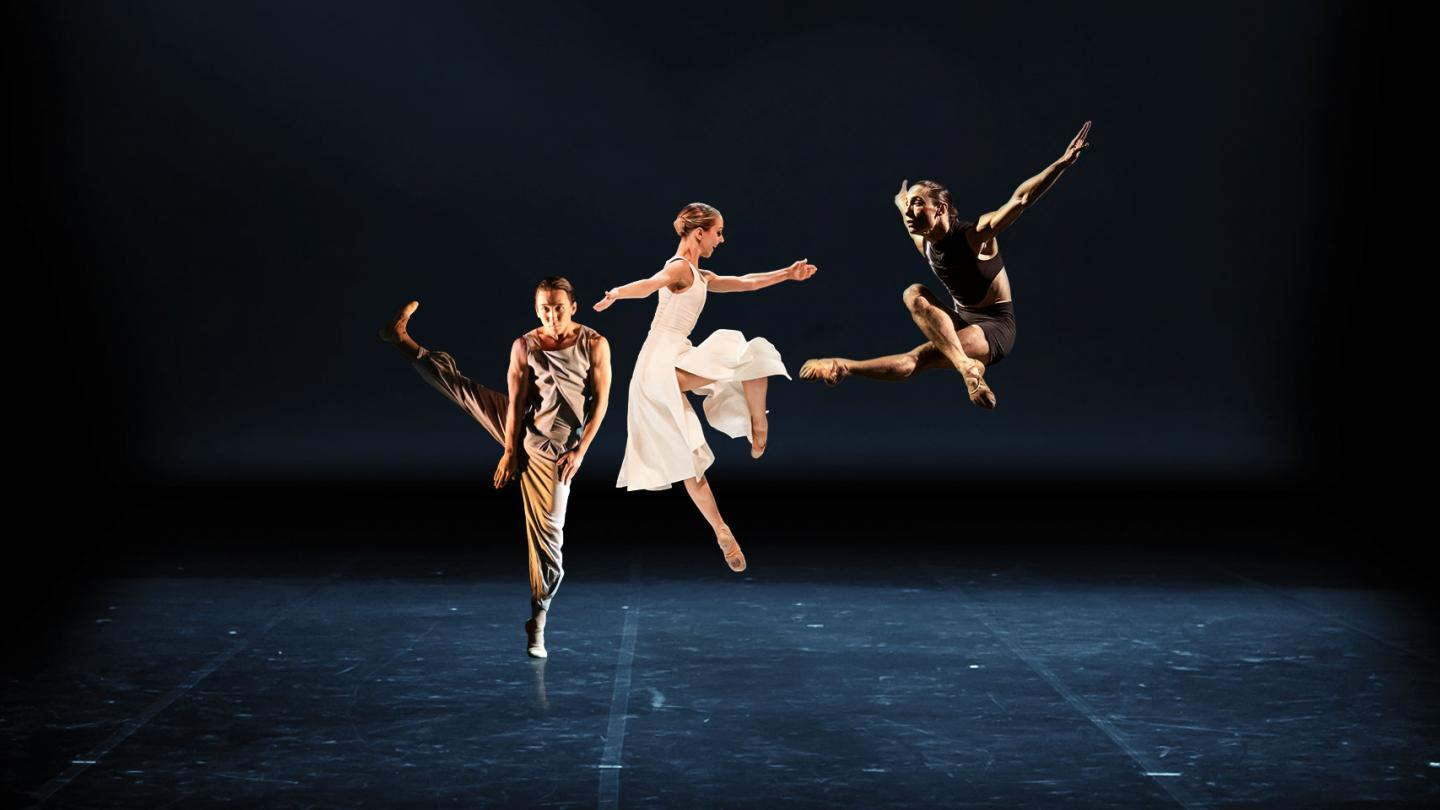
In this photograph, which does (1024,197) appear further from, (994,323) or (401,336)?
(401,336)

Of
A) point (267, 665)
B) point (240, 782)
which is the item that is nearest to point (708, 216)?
point (267, 665)

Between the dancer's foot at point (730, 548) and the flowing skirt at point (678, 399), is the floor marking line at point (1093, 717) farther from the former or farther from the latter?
the flowing skirt at point (678, 399)

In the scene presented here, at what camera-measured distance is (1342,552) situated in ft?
28.4

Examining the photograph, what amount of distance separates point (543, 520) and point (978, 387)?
5.30 feet

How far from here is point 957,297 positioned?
6.00 meters

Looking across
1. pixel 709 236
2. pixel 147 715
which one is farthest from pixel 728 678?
pixel 147 715

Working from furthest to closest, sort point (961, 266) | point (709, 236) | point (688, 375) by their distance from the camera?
1. point (688, 375)
2. point (709, 236)
3. point (961, 266)

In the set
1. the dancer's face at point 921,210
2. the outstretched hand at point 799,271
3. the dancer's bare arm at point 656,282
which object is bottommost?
the dancer's bare arm at point 656,282

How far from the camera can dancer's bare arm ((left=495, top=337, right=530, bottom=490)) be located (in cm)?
566

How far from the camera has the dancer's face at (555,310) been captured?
5590mm

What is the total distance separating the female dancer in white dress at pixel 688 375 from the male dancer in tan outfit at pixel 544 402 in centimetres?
35

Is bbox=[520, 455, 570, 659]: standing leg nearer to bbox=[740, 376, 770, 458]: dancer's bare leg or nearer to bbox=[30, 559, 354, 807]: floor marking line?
bbox=[740, 376, 770, 458]: dancer's bare leg

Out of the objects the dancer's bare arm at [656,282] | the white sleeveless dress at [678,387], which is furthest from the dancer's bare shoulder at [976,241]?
the dancer's bare arm at [656,282]

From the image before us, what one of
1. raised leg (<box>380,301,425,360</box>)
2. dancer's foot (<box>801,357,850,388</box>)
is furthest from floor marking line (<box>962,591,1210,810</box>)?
raised leg (<box>380,301,425,360</box>)
